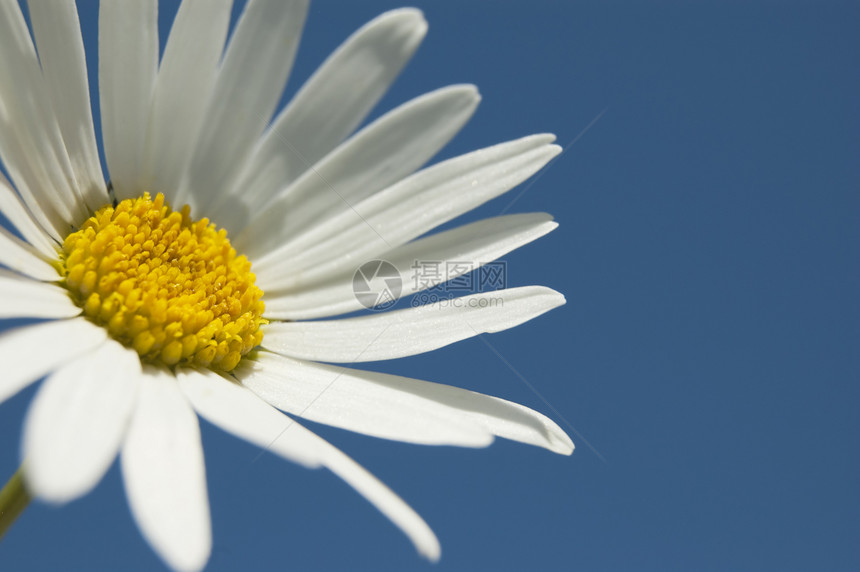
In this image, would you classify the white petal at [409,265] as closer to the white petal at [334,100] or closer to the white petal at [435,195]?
the white petal at [435,195]

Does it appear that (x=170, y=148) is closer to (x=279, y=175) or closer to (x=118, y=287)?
(x=279, y=175)

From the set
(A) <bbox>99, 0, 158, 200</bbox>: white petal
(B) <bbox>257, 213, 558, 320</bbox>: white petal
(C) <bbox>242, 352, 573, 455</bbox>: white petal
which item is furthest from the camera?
(B) <bbox>257, 213, 558, 320</bbox>: white petal

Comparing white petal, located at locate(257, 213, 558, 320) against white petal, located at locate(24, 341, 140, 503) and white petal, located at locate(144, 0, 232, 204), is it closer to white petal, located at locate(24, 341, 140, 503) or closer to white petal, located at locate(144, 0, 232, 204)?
white petal, located at locate(144, 0, 232, 204)

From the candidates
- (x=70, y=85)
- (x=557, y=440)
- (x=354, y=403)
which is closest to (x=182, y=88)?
(x=70, y=85)

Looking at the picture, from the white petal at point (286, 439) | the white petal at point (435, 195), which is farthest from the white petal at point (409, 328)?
the white petal at point (286, 439)

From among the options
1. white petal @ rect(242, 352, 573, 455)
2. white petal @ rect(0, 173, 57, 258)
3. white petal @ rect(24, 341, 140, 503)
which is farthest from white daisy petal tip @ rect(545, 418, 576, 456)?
white petal @ rect(0, 173, 57, 258)

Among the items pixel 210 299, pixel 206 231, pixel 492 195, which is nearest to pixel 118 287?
pixel 210 299
